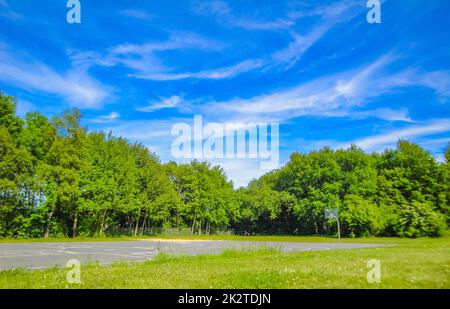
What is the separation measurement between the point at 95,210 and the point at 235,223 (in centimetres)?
4505

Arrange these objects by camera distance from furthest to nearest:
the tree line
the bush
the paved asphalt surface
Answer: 1. the tree line
2. the bush
3. the paved asphalt surface

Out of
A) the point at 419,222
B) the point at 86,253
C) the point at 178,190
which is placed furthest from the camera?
the point at 178,190

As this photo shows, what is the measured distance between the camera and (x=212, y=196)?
79.8m

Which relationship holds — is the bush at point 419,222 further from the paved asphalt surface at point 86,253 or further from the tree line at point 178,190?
the paved asphalt surface at point 86,253

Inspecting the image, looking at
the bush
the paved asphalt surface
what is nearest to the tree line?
the bush

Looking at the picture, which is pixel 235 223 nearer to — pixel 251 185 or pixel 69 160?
pixel 251 185

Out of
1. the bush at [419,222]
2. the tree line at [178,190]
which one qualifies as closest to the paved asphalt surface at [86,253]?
the tree line at [178,190]

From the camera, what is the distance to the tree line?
4791cm

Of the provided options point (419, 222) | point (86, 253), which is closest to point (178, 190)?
point (419, 222)

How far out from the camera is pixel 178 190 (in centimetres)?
7800

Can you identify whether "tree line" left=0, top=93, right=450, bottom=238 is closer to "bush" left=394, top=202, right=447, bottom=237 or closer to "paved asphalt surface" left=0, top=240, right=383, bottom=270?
"bush" left=394, top=202, right=447, bottom=237

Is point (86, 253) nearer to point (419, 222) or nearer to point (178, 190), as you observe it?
point (419, 222)

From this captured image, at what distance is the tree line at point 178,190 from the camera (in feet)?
157
